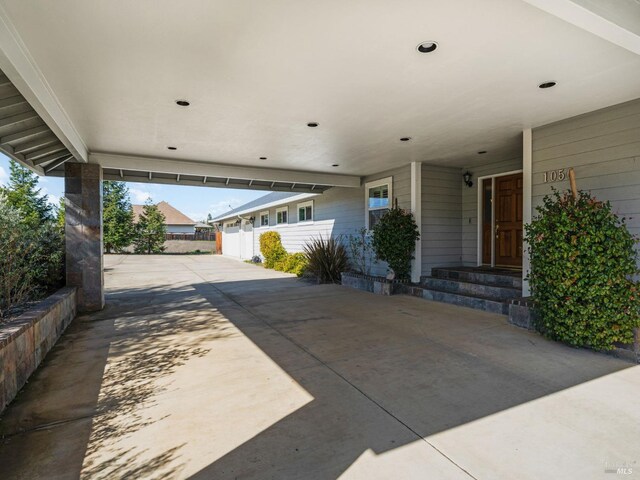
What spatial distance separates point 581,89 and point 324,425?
4499mm

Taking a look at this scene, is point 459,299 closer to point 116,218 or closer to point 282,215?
point 282,215

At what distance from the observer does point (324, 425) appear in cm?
242

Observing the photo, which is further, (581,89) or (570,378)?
(581,89)

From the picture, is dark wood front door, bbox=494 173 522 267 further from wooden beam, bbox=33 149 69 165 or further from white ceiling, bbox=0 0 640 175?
wooden beam, bbox=33 149 69 165

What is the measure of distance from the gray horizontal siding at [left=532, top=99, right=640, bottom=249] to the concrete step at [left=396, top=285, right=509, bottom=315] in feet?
5.72

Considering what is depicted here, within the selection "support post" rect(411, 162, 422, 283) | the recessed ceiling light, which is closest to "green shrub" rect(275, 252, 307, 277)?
"support post" rect(411, 162, 422, 283)

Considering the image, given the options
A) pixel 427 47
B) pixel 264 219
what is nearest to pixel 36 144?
pixel 427 47

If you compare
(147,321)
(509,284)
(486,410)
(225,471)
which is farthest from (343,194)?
(225,471)

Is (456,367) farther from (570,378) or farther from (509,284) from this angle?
(509,284)

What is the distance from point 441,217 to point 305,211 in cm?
617

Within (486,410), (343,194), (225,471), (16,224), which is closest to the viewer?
(225,471)

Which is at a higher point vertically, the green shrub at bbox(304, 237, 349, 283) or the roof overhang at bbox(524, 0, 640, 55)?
the roof overhang at bbox(524, 0, 640, 55)

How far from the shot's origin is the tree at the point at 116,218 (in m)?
22.6

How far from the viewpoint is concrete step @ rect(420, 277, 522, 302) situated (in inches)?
235
